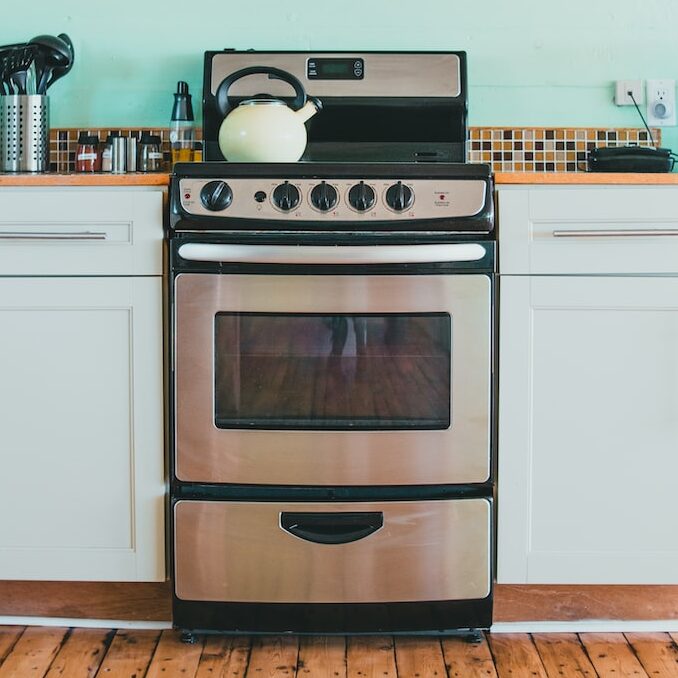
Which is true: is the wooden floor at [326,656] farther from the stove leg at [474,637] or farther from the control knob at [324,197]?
the control knob at [324,197]

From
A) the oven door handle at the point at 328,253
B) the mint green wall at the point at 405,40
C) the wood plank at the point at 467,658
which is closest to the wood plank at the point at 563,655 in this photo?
the wood plank at the point at 467,658

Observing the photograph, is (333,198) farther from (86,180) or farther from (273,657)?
(273,657)

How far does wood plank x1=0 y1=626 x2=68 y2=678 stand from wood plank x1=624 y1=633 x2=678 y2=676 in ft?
3.86

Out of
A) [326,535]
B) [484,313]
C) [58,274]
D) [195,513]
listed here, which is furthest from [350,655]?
[58,274]

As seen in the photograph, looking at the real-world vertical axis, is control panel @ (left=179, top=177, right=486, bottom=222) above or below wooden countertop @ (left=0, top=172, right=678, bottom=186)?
below

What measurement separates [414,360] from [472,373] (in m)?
0.12

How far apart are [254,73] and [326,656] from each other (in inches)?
52.2

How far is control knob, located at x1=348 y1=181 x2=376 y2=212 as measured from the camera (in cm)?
178

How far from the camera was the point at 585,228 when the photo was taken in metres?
1.82

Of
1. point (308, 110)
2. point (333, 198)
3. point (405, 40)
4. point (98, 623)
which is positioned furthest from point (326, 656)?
point (405, 40)

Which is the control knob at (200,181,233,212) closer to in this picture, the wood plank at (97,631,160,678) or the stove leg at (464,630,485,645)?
the wood plank at (97,631,160,678)

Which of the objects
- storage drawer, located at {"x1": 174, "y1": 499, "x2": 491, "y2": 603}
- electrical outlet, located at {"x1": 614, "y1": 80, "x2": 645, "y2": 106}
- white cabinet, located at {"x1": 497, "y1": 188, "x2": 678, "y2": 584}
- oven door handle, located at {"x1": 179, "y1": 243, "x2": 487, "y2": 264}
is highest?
electrical outlet, located at {"x1": 614, "y1": 80, "x2": 645, "y2": 106}

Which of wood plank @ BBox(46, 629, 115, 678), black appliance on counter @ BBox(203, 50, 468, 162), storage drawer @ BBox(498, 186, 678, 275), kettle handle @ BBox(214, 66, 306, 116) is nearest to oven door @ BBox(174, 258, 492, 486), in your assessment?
storage drawer @ BBox(498, 186, 678, 275)

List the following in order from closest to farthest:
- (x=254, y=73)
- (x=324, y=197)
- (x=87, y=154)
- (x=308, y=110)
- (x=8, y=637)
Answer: (x=324, y=197) → (x=8, y=637) → (x=308, y=110) → (x=254, y=73) → (x=87, y=154)
